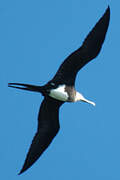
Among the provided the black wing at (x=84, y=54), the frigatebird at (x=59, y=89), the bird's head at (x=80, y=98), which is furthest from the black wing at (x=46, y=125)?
the black wing at (x=84, y=54)

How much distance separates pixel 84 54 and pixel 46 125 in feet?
6.57

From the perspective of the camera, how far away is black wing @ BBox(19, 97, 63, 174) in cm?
1178

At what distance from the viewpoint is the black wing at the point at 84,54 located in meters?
10.8

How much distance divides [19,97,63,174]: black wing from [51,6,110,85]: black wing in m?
0.67

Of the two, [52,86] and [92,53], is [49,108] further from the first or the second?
[92,53]

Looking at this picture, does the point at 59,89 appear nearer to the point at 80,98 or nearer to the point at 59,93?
the point at 59,93

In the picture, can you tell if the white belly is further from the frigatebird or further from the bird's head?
the bird's head

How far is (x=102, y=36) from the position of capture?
10930mm

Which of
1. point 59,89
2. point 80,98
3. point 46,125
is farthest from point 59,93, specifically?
point 46,125

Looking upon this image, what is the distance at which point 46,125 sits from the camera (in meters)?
12.0

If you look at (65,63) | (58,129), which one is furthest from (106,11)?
(58,129)

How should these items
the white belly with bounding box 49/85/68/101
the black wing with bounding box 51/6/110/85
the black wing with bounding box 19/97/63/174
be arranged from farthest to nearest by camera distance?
1. the black wing with bounding box 19/97/63/174
2. the white belly with bounding box 49/85/68/101
3. the black wing with bounding box 51/6/110/85

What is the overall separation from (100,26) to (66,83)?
1.52 metres

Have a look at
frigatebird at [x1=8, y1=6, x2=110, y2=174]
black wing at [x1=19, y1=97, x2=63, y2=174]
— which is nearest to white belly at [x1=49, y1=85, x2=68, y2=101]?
frigatebird at [x1=8, y1=6, x2=110, y2=174]
